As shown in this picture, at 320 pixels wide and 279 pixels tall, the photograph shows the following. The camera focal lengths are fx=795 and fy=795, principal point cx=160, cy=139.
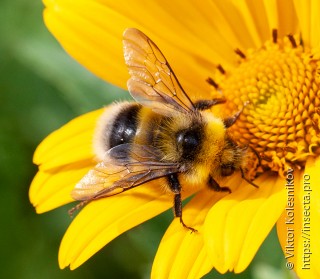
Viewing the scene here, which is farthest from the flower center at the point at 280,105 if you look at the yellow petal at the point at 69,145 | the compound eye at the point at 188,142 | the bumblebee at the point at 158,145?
the yellow petal at the point at 69,145

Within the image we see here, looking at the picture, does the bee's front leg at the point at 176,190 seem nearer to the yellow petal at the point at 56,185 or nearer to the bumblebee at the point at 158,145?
the bumblebee at the point at 158,145

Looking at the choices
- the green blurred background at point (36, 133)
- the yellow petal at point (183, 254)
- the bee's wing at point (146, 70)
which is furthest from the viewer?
the green blurred background at point (36, 133)

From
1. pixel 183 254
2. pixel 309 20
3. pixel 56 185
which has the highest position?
pixel 309 20

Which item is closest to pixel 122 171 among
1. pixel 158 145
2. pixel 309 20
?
pixel 158 145

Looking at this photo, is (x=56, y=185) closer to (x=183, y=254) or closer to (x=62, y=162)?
(x=62, y=162)

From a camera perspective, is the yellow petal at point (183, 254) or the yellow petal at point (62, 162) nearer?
the yellow petal at point (183, 254)

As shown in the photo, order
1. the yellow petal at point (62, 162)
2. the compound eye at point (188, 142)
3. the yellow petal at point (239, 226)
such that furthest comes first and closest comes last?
the yellow petal at point (62, 162), the compound eye at point (188, 142), the yellow petal at point (239, 226)

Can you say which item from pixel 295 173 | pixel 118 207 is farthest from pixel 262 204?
pixel 118 207
